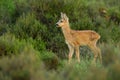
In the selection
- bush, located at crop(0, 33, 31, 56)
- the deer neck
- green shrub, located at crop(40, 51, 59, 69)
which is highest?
bush, located at crop(0, 33, 31, 56)

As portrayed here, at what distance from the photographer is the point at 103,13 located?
76.4ft

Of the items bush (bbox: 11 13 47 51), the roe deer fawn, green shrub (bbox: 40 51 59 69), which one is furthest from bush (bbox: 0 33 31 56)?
bush (bbox: 11 13 47 51)

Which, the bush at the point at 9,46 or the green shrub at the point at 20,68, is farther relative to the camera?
the bush at the point at 9,46

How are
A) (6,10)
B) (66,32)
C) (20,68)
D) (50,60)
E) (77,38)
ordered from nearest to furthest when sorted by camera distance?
(20,68)
(50,60)
(77,38)
(66,32)
(6,10)

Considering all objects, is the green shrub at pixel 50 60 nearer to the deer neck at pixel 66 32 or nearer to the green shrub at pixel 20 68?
the deer neck at pixel 66 32

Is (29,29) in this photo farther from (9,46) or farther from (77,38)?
(9,46)

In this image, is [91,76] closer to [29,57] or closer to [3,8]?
[29,57]

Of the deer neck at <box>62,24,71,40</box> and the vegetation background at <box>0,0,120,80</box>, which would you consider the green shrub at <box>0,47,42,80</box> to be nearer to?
the vegetation background at <box>0,0,120,80</box>

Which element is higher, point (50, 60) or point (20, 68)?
point (20, 68)

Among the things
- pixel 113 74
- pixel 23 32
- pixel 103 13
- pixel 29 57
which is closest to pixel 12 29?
pixel 23 32

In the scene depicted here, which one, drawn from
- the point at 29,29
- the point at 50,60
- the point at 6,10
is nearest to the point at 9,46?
the point at 50,60

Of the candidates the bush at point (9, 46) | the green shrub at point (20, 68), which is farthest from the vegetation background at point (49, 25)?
the green shrub at point (20, 68)

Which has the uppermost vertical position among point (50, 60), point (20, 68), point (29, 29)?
point (20, 68)

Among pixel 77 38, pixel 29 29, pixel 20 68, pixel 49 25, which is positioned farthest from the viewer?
pixel 49 25
